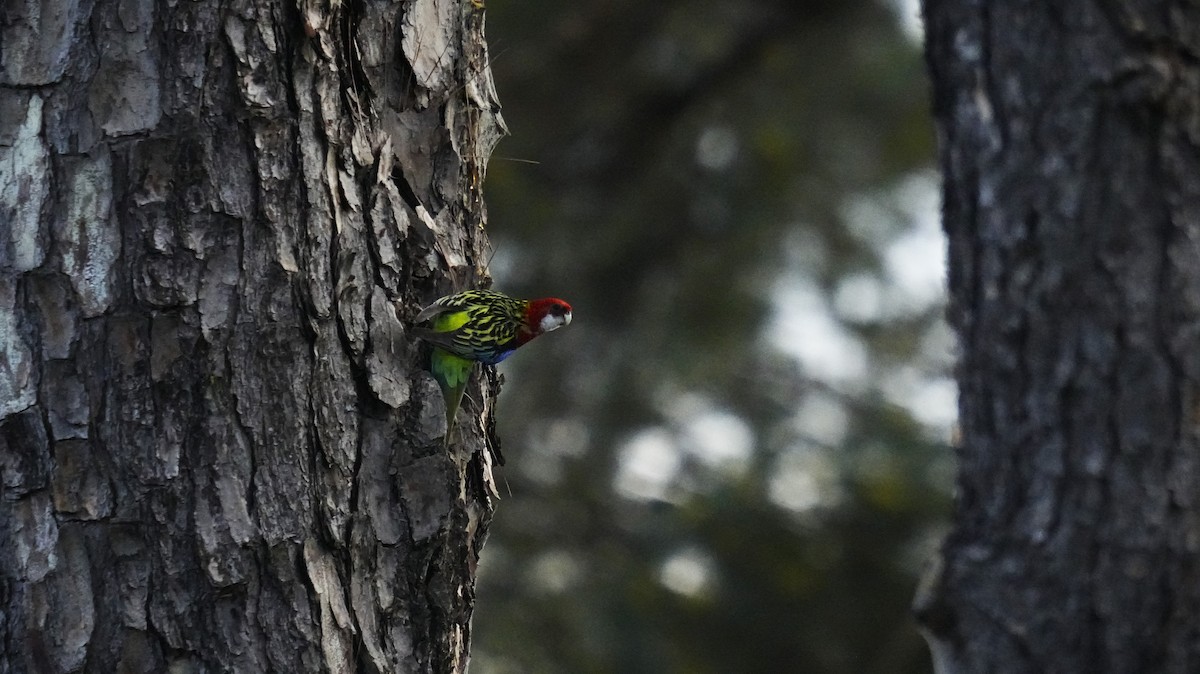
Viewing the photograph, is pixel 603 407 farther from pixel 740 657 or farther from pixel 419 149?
pixel 419 149

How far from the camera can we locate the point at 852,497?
17.5 ft

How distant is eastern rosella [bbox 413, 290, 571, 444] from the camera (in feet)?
8.11

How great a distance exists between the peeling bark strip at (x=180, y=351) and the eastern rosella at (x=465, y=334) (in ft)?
0.75

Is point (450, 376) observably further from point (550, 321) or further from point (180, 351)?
point (550, 321)

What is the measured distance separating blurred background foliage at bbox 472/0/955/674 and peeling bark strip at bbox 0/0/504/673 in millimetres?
3133

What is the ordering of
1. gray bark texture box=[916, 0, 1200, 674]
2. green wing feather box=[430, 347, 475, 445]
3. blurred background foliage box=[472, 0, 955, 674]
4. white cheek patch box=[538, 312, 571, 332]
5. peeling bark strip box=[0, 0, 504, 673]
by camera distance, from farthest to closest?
blurred background foliage box=[472, 0, 955, 674], white cheek patch box=[538, 312, 571, 332], green wing feather box=[430, 347, 475, 445], peeling bark strip box=[0, 0, 504, 673], gray bark texture box=[916, 0, 1200, 674]

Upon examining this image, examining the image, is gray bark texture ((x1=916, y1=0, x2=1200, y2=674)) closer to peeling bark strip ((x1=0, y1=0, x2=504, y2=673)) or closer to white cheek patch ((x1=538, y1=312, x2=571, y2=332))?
peeling bark strip ((x1=0, y1=0, x2=504, y2=673))

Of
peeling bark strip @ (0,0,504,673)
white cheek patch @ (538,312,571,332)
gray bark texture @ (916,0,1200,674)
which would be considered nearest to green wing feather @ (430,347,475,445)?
peeling bark strip @ (0,0,504,673)

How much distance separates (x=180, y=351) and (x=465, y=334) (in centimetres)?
69

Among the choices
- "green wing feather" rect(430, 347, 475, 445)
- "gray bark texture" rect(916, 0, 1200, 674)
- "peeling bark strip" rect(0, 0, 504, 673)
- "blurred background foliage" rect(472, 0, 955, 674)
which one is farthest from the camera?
"blurred background foliage" rect(472, 0, 955, 674)

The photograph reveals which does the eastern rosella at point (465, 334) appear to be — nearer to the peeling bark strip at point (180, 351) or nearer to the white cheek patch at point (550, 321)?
the white cheek patch at point (550, 321)

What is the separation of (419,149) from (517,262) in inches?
127

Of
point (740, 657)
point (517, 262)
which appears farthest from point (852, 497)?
point (517, 262)

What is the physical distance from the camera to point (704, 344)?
5.97 meters
